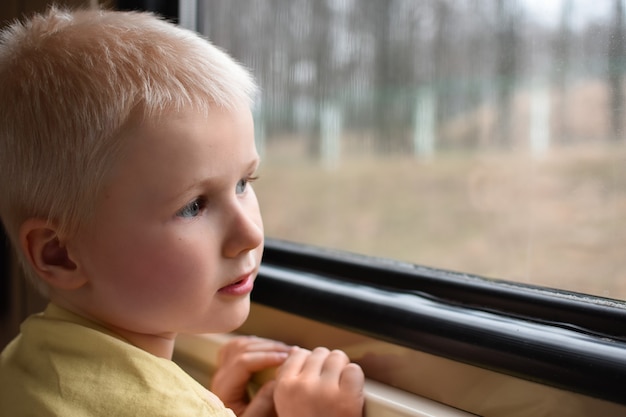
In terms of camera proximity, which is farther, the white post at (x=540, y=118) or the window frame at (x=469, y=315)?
the white post at (x=540, y=118)

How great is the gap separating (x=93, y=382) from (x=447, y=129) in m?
0.70

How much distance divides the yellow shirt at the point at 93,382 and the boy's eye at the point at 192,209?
0.14 m

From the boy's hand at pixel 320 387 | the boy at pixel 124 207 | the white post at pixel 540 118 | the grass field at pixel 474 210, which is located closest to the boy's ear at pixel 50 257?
the boy at pixel 124 207

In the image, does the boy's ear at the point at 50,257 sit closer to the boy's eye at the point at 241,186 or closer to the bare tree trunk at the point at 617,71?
the boy's eye at the point at 241,186

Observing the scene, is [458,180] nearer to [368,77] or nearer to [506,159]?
[506,159]

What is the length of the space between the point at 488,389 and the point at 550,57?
43 cm

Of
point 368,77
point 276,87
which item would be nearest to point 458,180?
point 368,77

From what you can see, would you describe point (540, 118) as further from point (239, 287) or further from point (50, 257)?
point (50, 257)

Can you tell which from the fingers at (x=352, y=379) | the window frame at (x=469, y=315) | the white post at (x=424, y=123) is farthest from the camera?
the white post at (x=424, y=123)

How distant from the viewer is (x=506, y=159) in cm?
96

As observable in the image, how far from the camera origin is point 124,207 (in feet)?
1.94

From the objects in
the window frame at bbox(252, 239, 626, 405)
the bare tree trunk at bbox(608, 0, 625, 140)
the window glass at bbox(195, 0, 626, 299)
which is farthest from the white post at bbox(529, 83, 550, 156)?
the window frame at bbox(252, 239, 626, 405)

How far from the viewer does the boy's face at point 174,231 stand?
59cm

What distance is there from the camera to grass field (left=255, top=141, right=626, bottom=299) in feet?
2.43
